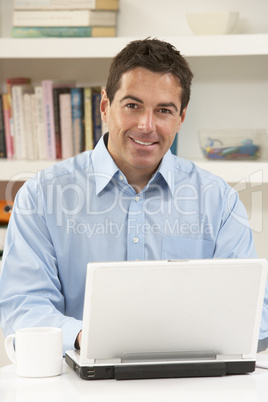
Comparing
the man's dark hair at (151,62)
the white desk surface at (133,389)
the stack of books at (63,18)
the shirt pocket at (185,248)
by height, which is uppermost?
the stack of books at (63,18)

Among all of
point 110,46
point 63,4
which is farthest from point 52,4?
point 110,46

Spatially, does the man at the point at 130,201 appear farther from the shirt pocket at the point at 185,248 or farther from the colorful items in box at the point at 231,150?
the colorful items in box at the point at 231,150

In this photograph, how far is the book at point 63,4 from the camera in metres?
2.48

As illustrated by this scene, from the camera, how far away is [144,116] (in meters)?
1.90

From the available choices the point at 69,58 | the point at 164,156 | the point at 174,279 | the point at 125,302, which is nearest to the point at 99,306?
the point at 125,302

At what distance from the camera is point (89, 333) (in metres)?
1.21

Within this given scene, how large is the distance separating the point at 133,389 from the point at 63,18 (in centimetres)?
173

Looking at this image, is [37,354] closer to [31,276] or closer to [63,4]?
[31,276]

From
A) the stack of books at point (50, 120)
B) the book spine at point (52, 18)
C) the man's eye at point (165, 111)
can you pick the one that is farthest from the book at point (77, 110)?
the man's eye at point (165, 111)

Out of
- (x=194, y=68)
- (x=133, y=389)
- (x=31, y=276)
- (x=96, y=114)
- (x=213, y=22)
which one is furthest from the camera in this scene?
(x=194, y=68)

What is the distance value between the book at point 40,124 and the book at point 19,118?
0.06 m

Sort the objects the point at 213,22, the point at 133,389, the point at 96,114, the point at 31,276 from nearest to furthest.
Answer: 1. the point at 133,389
2. the point at 31,276
3. the point at 213,22
4. the point at 96,114

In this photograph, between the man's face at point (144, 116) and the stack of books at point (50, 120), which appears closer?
the man's face at point (144, 116)

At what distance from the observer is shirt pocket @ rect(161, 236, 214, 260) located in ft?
6.47
